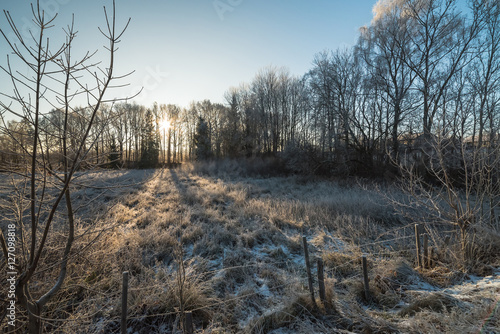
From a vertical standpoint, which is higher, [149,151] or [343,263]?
[149,151]

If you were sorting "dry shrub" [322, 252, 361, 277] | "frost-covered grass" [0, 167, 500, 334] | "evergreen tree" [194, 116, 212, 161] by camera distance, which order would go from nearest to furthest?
"frost-covered grass" [0, 167, 500, 334] → "dry shrub" [322, 252, 361, 277] → "evergreen tree" [194, 116, 212, 161]

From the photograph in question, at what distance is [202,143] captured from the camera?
29.2 meters

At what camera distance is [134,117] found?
2909 cm

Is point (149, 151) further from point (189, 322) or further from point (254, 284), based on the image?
point (189, 322)

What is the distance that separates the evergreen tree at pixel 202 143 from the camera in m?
28.7

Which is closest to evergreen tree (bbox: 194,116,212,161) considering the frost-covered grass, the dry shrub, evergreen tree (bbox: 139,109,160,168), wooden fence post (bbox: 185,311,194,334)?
evergreen tree (bbox: 139,109,160,168)

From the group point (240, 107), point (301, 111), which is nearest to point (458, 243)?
point (301, 111)

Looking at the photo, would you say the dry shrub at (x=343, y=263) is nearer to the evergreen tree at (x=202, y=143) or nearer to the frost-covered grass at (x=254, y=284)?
the frost-covered grass at (x=254, y=284)

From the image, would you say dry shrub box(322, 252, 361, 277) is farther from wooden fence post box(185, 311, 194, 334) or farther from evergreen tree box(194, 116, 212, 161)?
evergreen tree box(194, 116, 212, 161)

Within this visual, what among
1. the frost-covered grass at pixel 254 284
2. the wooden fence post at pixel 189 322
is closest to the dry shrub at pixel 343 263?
the frost-covered grass at pixel 254 284

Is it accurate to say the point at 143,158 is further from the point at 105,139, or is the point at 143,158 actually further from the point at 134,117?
the point at 105,139

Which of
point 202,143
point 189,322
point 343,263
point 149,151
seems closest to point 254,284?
point 343,263

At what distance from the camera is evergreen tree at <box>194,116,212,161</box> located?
1131 inches

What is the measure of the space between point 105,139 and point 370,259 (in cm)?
463
